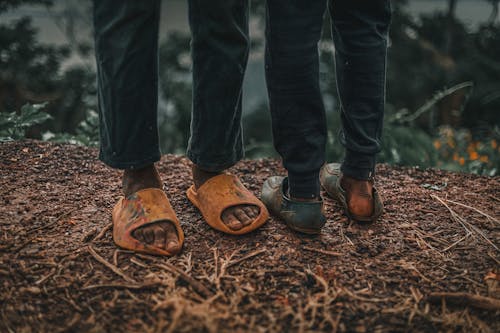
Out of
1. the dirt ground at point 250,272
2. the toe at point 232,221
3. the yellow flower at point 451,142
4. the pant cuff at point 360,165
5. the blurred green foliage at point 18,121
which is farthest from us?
the yellow flower at point 451,142

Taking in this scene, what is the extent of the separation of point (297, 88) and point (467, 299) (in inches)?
33.1

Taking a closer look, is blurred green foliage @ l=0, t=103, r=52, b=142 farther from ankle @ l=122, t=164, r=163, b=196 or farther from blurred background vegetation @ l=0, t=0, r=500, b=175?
ankle @ l=122, t=164, r=163, b=196

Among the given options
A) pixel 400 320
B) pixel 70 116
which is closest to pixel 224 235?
pixel 400 320

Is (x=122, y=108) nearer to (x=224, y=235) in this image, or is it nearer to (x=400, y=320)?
(x=224, y=235)

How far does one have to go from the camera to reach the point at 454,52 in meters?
5.48

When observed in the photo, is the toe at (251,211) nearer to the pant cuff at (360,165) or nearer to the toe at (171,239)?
the toe at (171,239)

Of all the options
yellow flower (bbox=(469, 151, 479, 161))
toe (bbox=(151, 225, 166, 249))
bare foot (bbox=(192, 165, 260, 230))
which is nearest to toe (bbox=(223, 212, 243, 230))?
bare foot (bbox=(192, 165, 260, 230))

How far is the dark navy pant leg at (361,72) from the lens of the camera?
1608 millimetres

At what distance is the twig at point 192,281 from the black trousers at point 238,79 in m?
0.36

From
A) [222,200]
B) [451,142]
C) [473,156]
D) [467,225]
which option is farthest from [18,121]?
[451,142]

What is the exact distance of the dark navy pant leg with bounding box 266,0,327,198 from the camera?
1449mm

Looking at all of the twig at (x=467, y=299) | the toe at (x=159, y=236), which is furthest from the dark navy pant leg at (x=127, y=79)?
the twig at (x=467, y=299)

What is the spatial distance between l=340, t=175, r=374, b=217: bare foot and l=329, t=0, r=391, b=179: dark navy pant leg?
29mm

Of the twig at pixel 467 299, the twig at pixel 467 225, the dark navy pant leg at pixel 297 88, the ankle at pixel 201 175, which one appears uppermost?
the dark navy pant leg at pixel 297 88
